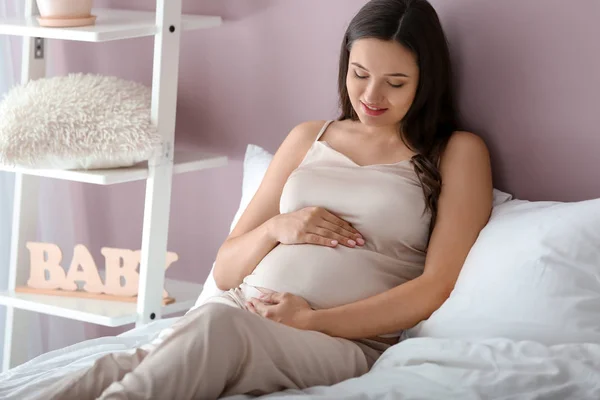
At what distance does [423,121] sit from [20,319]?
115cm

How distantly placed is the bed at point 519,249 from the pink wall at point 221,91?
1.09 ft

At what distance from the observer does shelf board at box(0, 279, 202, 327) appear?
7.16ft

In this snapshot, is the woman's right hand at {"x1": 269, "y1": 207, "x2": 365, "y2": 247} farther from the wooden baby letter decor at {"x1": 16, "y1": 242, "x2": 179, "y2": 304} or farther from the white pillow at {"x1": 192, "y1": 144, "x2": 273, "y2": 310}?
the wooden baby letter decor at {"x1": 16, "y1": 242, "x2": 179, "y2": 304}

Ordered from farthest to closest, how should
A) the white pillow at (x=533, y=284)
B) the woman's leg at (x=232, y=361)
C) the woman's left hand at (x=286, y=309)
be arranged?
the woman's left hand at (x=286, y=309) < the white pillow at (x=533, y=284) < the woman's leg at (x=232, y=361)

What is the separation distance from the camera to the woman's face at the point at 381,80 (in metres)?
1.86

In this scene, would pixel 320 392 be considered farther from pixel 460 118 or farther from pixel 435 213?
pixel 460 118

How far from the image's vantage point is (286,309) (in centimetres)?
174

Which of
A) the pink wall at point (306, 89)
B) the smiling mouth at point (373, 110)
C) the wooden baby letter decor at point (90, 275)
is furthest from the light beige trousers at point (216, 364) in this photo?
the wooden baby letter decor at point (90, 275)

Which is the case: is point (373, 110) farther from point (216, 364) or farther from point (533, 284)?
point (216, 364)

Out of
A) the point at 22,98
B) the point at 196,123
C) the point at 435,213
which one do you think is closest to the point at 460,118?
the point at 435,213

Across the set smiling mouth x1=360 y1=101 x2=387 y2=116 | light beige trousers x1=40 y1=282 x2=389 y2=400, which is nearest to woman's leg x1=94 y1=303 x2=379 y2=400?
light beige trousers x1=40 y1=282 x2=389 y2=400

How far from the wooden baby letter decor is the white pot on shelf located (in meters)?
0.51

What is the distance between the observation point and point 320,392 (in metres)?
1.52

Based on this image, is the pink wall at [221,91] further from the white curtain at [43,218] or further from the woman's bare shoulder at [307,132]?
the woman's bare shoulder at [307,132]
